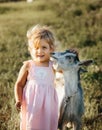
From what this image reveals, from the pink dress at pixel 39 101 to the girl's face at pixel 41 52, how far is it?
84mm

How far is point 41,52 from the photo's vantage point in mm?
5500

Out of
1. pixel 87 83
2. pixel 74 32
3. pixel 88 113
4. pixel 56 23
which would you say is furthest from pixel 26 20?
pixel 88 113

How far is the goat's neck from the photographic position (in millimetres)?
5543

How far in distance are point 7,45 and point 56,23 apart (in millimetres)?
5346

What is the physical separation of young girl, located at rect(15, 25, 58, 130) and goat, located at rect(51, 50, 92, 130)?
109mm

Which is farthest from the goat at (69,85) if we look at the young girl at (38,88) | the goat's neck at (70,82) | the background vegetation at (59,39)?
the background vegetation at (59,39)

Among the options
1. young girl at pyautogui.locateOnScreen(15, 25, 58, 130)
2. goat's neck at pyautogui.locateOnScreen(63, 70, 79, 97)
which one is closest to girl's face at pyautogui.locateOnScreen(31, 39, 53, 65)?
young girl at pyautogui.locateOnScreen(15, 25, 58, 130)

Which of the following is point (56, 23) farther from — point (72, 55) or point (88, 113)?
point (72, 55)

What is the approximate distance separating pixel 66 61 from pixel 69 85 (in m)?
0.28

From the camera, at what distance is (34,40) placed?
5527 millimetres

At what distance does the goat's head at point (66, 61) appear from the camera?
5520 mm

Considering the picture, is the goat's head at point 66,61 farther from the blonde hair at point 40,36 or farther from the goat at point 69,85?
the blonde hair at point 40,36

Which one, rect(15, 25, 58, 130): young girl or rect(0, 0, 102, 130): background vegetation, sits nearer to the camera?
rect(15, 25, 58, 130): young girl

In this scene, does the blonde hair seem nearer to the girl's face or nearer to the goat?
the girl's face
